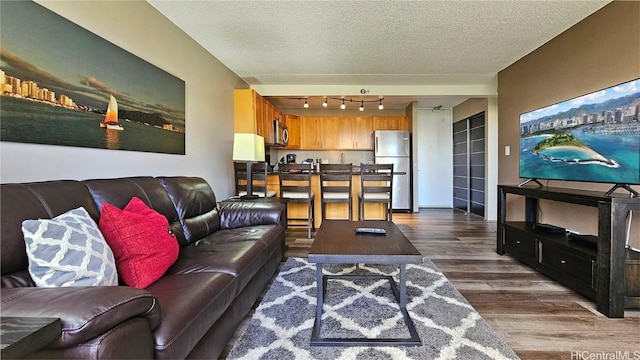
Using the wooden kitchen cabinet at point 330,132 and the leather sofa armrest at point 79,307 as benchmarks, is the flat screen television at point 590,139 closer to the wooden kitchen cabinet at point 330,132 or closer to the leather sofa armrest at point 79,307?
the leather sofa armrest at point 79,307

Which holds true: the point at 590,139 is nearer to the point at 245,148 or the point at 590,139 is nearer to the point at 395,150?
the point at 245,148

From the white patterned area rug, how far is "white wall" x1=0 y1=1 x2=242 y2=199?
1426mm

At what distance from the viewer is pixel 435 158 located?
7.00m

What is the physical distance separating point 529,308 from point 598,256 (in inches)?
22.6

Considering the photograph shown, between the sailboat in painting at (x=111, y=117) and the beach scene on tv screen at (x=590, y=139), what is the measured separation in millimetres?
3571

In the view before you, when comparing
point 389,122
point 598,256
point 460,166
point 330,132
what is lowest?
point 598,256

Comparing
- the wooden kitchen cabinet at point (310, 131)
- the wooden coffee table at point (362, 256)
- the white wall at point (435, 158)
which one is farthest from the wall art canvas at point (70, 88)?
the white wall at point (435, 158)

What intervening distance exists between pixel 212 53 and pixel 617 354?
4.27 m

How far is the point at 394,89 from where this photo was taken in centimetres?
504

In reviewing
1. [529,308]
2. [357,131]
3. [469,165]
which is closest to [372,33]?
[529,308]

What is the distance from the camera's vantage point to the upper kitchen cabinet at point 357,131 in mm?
6734

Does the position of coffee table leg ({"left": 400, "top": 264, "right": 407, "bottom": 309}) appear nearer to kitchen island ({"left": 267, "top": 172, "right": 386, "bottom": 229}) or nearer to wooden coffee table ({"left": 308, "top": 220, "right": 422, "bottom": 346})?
wooden coffee table ({"left": 308, "top": 220, "right": 422, "bottom": 346})

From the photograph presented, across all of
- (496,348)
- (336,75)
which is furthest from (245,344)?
(336,75)

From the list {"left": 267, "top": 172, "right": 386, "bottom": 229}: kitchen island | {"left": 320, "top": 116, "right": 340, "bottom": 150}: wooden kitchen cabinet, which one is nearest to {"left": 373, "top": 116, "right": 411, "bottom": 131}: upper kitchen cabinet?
{"left": 320, "top": 116, "right": 340, "bottom": 150}: wooden kitchen cabinet
